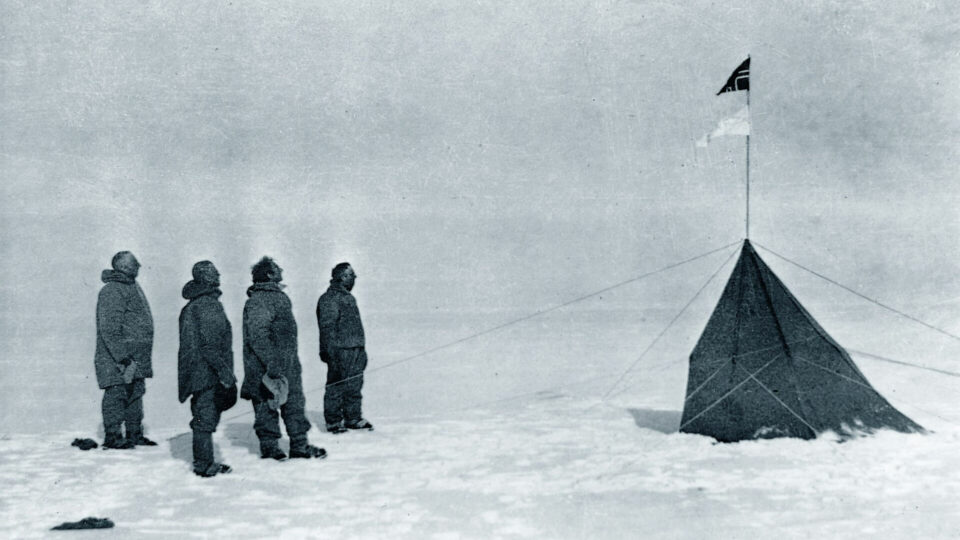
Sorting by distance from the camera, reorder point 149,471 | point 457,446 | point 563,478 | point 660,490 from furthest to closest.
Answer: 1. point 457,446
2. point 149,471
3. point 563,478
4. point 660,490

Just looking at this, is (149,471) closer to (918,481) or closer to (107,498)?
(107,498)

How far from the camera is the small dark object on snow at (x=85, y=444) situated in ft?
28.6

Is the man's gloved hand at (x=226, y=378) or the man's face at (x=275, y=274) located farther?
the man's face at (x=275, y=274)

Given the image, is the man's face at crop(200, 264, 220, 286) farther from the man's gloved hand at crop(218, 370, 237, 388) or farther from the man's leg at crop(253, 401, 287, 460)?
the man's leg at crop(253, 401, 287, 460)

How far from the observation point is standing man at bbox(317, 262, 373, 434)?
31.3 ft

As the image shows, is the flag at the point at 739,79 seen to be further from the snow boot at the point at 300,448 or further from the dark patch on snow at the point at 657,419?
the snow boot at the point at 300,448

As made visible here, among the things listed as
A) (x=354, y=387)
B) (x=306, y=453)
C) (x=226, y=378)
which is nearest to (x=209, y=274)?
(x=226, y=378)

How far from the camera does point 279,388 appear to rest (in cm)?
792

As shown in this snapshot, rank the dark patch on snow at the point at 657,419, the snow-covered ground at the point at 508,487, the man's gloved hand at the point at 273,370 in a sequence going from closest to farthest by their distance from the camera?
the snow-covered ground at the point at 508,487, the man's gloved hand at the point at 273,370, the dark patch on snow at the point at 657,419

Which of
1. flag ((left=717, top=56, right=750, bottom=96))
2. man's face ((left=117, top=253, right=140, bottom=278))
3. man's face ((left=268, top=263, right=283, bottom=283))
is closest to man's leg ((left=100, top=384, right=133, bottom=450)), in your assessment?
man's face ((left=117, top=253, right=140, bottom=278))

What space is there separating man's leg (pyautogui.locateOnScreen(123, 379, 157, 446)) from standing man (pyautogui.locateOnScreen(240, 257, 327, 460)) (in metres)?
1.35

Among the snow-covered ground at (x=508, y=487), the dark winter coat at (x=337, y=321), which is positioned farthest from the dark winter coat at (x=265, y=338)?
the dark winter coat at (x=337, y=321)

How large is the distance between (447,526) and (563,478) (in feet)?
4.88

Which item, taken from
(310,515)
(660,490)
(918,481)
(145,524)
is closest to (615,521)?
(660,490)
